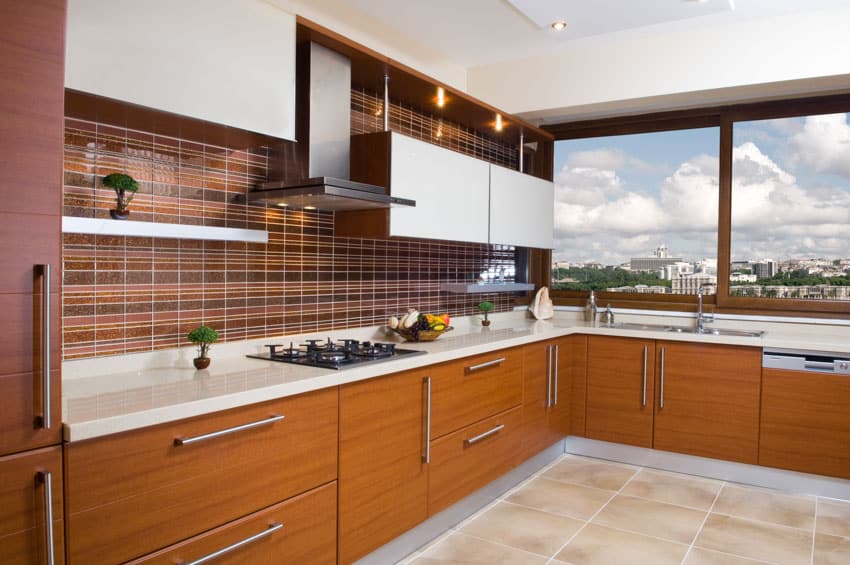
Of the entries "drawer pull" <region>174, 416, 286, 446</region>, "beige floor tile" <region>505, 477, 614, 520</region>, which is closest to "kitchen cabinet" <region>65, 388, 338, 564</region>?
"drawer pull" <region>174, 416, 286, 446</region>

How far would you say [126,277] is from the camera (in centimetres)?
214

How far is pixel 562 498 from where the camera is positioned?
3320 mm

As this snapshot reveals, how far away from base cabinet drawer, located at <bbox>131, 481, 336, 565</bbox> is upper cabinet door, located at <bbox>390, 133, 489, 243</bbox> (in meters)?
1.27

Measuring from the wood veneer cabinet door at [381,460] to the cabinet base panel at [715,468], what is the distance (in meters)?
1.79

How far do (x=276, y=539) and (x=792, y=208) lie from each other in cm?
366

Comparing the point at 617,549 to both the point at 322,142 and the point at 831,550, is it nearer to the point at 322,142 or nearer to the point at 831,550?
the point at 831,550

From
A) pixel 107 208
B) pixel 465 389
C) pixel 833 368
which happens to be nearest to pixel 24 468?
pixel 107 208

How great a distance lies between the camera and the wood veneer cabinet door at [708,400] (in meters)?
3.54

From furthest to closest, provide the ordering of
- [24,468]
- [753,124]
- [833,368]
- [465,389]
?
[753,124] → [833,368] → [465,389] → [24,468]

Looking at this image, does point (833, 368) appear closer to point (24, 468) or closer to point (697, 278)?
point (697, 278)

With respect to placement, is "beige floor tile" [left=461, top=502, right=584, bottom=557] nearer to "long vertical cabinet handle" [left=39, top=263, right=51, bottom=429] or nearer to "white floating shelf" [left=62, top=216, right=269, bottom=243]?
"white floating shelf" [left=62, top=216, right=269, bottom=243]

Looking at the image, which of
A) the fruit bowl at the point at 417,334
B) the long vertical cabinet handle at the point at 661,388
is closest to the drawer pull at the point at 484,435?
the fruit bowl at the point at 417,334

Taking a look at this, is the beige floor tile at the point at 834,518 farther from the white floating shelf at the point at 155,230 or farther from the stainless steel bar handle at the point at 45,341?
the stainless steel bar handle at the point at 45,341

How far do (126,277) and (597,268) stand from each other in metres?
3.42
